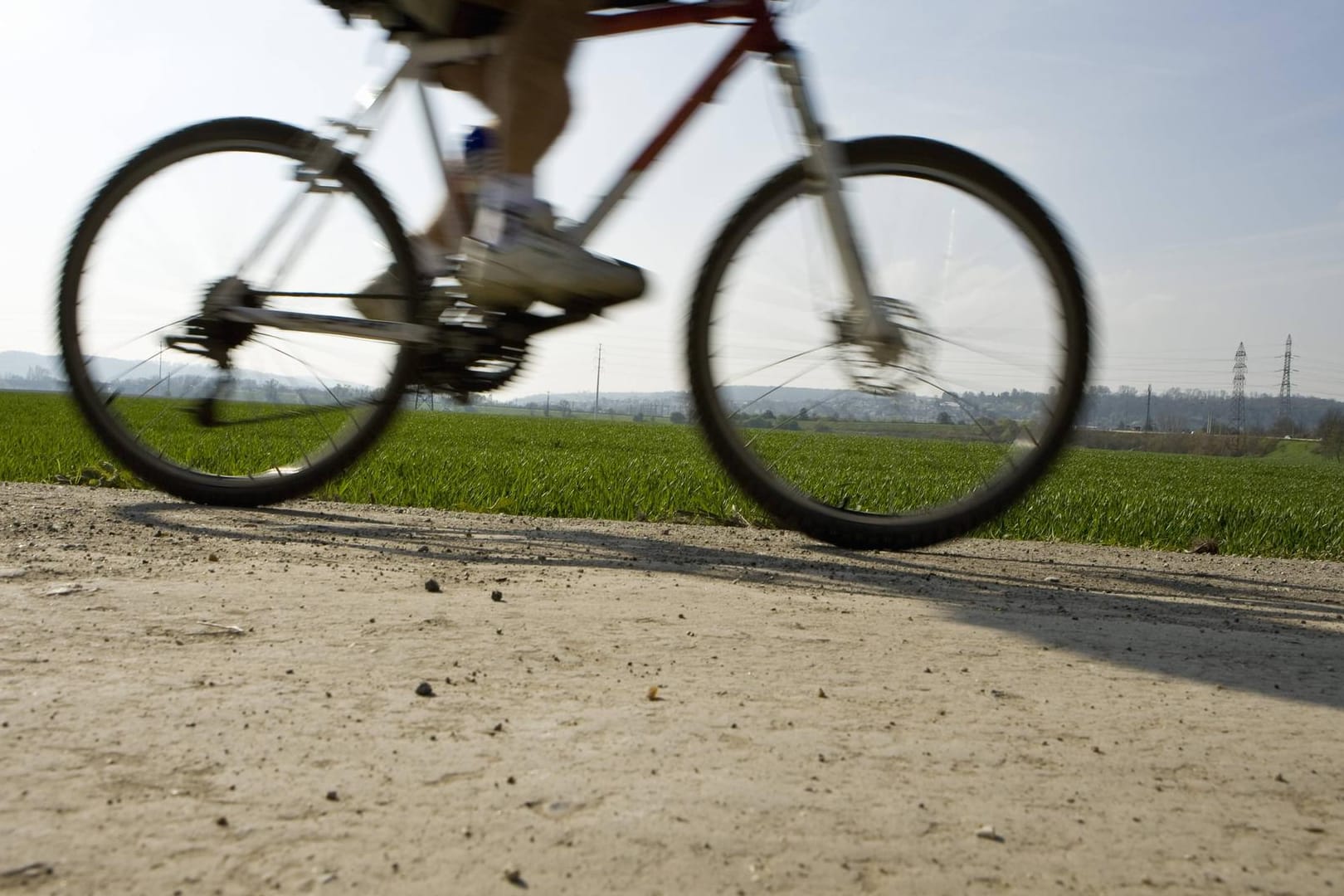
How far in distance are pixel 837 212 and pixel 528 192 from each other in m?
0.91

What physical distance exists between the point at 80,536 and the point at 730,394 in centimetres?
183

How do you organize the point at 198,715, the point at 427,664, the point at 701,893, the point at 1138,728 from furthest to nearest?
the point at 427,664
the point at 1138,728
the point at 198,715
the point at 701,893

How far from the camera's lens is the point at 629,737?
138cm

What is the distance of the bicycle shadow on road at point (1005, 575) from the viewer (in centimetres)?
207

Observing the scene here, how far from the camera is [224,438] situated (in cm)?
439

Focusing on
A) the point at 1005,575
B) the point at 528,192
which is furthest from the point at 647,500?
the point at 528,192

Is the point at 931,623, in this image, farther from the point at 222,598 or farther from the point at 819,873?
the point at 222,598

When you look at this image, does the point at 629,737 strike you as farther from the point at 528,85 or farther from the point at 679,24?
the point at 679,24

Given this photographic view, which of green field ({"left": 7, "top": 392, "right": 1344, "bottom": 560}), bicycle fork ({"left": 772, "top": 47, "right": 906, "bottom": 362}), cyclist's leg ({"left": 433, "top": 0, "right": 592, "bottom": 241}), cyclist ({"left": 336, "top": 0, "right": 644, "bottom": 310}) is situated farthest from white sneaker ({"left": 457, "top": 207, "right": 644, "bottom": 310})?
green field ({"left": 7, "top": 392, "right": 1344, "bottom": 560})

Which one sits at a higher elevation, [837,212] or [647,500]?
[837,212]

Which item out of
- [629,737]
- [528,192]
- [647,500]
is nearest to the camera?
[629,737]

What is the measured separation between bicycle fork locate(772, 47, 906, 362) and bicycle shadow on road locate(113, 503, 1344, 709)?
0.67 metres

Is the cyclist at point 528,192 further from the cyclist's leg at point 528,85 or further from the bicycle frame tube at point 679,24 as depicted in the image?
the bicycle frame tube at point 679,24

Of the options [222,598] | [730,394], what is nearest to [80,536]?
[222,598]
